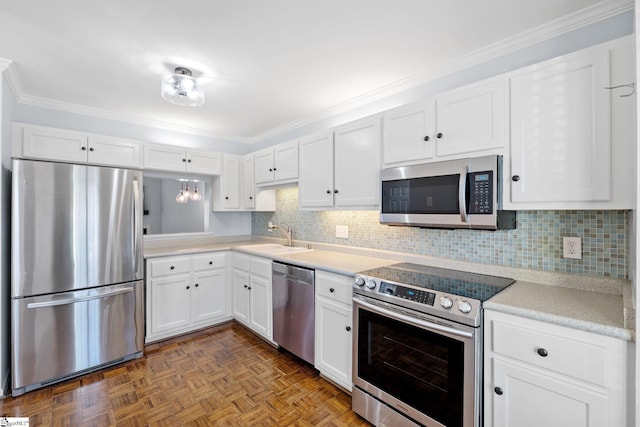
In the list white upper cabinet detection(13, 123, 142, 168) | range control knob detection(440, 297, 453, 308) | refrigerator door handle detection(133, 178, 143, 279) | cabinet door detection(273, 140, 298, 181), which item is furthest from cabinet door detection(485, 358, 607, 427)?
white upper cabinet detection(13, 123, 142, 168)

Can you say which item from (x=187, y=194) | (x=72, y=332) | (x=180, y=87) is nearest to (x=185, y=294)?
(x=72, y=332)

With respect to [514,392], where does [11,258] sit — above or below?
above

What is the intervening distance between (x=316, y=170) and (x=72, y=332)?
2.42 m

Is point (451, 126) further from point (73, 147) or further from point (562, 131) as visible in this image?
point (73, 147)

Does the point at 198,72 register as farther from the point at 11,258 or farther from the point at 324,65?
the point at 11,258

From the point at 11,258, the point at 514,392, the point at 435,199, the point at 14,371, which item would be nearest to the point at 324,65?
the point at 435,199

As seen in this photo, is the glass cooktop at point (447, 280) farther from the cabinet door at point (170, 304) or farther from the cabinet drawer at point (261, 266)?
the cabinet door at point (170, 304)

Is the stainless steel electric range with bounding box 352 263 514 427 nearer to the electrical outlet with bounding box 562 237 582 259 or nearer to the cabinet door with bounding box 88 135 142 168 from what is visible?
the electrical outlet with bounding box 562 237 582 259

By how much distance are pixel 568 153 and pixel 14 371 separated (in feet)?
12.4

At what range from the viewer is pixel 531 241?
1820mm

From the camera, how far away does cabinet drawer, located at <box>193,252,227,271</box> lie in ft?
10.8

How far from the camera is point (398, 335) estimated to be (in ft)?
5.70

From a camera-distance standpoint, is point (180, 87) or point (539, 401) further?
point (180, 87)

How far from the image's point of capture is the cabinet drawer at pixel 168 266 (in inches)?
118
